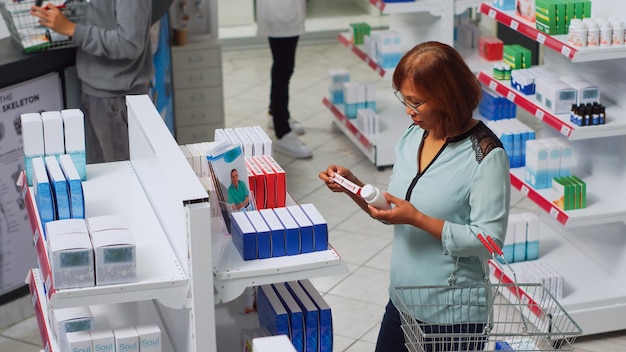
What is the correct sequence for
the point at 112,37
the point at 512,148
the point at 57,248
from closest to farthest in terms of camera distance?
the point at 57,248 < the point at 112,37 < the point at 512,148

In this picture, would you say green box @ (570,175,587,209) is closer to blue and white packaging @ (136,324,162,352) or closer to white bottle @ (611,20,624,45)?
white bottle @ (611,20,624,45)

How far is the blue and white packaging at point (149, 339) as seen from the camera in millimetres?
3006

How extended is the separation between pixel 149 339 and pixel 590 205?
114 inches

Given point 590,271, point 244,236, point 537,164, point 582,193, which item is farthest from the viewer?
point 590,271

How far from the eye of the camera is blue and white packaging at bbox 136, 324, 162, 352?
301 cm

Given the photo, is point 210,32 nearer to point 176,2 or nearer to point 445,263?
point 176,2

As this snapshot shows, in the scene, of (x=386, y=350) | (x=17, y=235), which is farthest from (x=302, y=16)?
(x=386, y=350)

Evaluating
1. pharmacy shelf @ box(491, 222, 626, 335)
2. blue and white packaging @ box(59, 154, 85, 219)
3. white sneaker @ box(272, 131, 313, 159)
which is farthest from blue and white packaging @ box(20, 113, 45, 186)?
white sneaker @ box(272, 131, 313, 159)

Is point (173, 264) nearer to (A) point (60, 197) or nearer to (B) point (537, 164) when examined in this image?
(A) point (60, 197)

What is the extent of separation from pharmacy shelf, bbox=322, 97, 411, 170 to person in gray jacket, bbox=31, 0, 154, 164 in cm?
229

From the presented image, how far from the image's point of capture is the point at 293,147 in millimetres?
7727

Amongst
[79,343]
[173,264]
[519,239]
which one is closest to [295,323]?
[173,264]

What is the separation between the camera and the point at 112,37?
5227mm

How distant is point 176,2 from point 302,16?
963 mm
